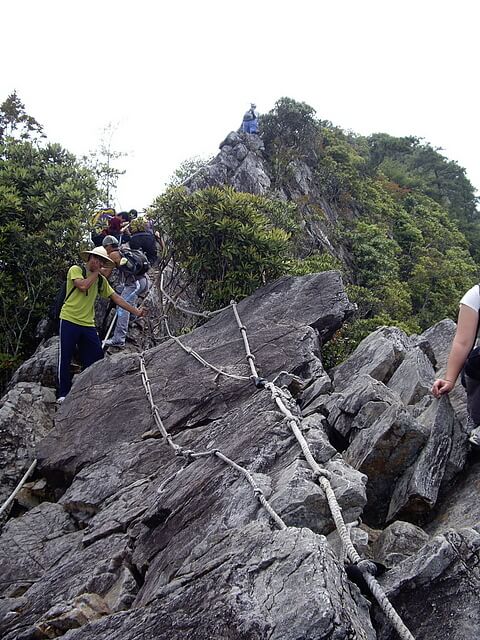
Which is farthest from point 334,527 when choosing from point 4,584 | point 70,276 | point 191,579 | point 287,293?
point 70,276

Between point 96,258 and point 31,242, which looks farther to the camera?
point 31,242

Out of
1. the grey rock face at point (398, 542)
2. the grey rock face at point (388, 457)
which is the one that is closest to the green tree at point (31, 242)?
the grey rock face at point (388, 457)

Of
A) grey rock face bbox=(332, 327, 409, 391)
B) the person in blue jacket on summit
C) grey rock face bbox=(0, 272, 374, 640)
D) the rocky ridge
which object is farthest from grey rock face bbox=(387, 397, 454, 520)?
the person in blue jacket on summit

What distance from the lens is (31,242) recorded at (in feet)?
33.0

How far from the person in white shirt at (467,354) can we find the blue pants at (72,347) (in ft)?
17.6

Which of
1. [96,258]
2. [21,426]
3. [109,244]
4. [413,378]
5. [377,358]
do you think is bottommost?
[413,378]

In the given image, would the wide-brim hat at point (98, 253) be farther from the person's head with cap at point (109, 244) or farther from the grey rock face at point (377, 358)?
the grey rock face at point (377, 358)

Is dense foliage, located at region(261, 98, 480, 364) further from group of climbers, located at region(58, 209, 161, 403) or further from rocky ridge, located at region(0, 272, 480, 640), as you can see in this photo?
rocky ridge, located at region(0, 272, 480, 640)

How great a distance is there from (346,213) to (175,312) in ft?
76.3

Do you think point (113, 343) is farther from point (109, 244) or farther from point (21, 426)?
point (21, 426)

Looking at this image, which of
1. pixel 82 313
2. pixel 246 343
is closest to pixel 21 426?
pixel 82 313

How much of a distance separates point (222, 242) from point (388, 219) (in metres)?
26.7

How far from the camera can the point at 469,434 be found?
14.9ft

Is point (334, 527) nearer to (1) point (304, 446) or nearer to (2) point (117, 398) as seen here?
(1) point (304, 446)
